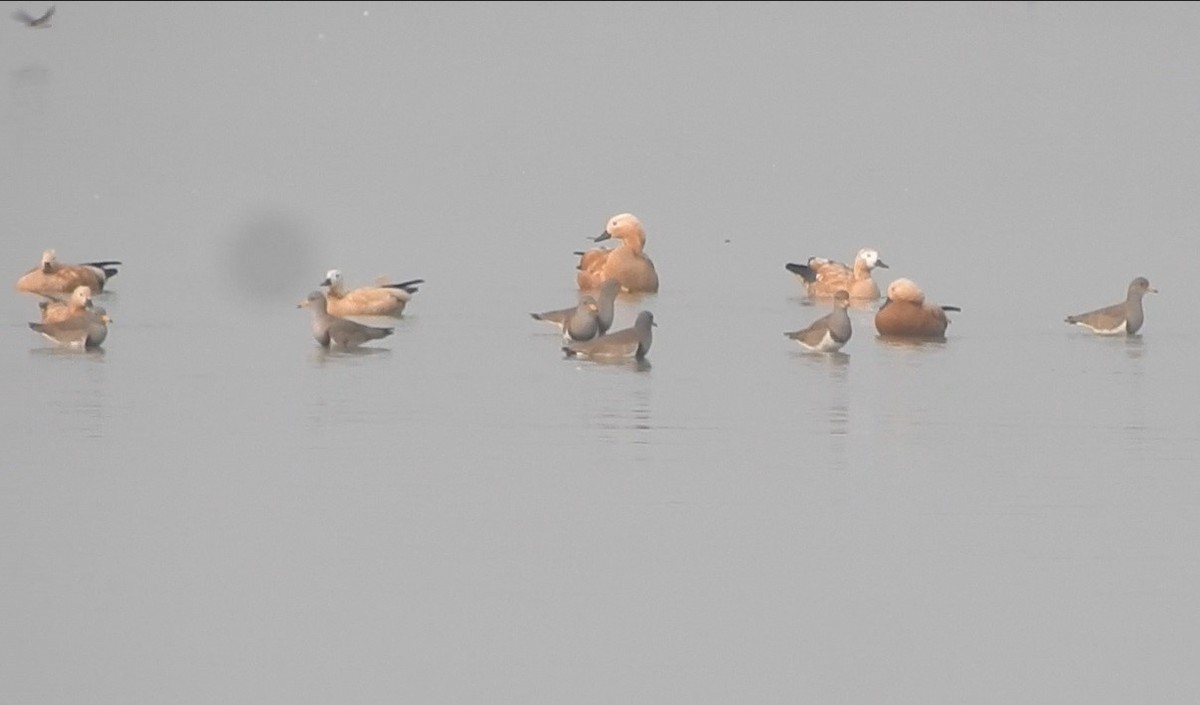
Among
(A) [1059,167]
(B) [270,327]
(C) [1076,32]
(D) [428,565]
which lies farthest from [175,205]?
(C) [1076,32]

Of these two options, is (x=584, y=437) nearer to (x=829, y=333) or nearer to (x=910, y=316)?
(x=829, y=333)

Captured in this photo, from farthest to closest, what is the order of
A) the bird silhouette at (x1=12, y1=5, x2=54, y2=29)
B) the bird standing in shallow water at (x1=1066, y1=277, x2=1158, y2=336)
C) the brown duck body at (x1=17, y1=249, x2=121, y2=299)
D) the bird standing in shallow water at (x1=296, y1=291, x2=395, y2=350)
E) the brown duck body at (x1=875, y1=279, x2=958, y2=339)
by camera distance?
the bird silhouette at (x1=12, y1=5, x2=54, y2=29) → the brown duck body at (x1=17, y1=249, x2=121, y2=299) → the bird standing in shallow water at (x1=1066, y1=277, x2=1158, y2=336) → the brown duck body at (x1=875, y1=279, x2=958, y2=339) → the bird standing in shallow water at (x1=296, y1=291, x2=395, y2=350)

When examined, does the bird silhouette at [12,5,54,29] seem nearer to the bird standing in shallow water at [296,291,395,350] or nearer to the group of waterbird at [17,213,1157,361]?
the group of waterbird at [17,213,1157,361]

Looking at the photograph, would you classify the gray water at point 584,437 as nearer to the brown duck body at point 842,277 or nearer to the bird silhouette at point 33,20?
the brown duck body at point 842,277

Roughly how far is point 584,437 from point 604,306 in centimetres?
382

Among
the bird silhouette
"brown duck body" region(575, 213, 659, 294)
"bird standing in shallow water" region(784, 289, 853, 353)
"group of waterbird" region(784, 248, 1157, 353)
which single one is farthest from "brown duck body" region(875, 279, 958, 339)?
the bird silhouette

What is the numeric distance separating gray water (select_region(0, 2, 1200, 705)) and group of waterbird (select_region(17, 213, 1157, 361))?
17cm

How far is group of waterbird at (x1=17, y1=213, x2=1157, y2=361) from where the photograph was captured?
48.8 ft

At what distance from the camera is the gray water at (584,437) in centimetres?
847

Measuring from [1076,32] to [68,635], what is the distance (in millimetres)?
48621

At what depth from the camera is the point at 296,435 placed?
12.0 m

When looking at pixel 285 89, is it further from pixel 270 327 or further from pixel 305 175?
pixel 270 327

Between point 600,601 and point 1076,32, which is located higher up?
point 1076,32

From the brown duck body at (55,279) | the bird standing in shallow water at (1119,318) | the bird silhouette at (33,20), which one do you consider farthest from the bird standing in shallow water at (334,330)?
the bird silhouette at (33,20)
